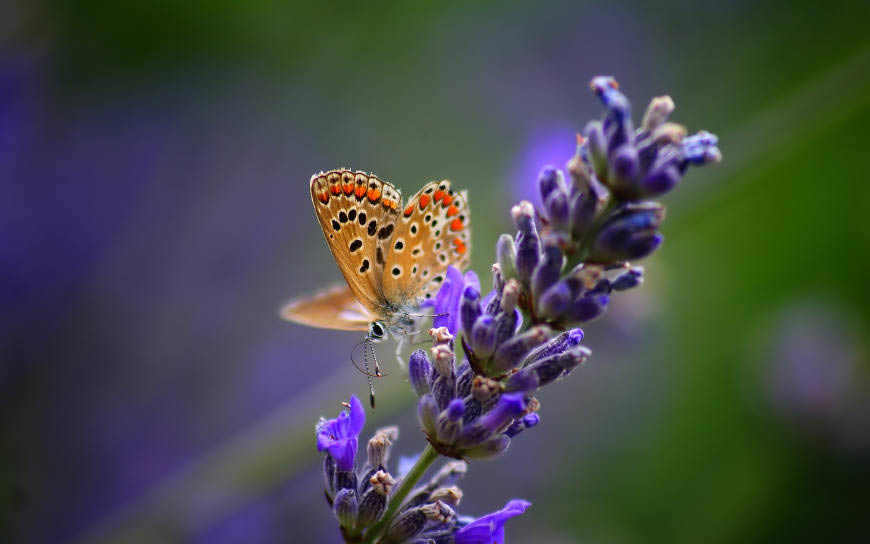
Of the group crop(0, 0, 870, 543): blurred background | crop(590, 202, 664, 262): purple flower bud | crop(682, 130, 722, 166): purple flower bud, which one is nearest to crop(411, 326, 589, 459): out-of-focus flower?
crop(590, 202, 664, 262): purple flower bud

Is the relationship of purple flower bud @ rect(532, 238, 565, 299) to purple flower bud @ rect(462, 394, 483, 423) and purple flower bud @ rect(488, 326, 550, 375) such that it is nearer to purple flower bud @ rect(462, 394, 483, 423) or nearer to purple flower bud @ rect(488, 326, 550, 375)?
purple flower bud @ rect(488, 326, 550, 375)

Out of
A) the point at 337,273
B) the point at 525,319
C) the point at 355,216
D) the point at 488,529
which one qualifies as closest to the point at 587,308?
the point at 525,319

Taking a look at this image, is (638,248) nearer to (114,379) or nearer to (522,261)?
(522,261)

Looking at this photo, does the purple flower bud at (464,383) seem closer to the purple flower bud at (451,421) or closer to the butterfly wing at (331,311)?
the purple flower bud at (451,421)

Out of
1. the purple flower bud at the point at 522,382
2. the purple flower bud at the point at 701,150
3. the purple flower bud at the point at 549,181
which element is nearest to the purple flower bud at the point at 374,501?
the purple flower bud at the point at 522,382

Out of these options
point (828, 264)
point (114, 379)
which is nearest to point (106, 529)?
point (114, 379)

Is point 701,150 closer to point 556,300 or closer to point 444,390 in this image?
point 556,300
